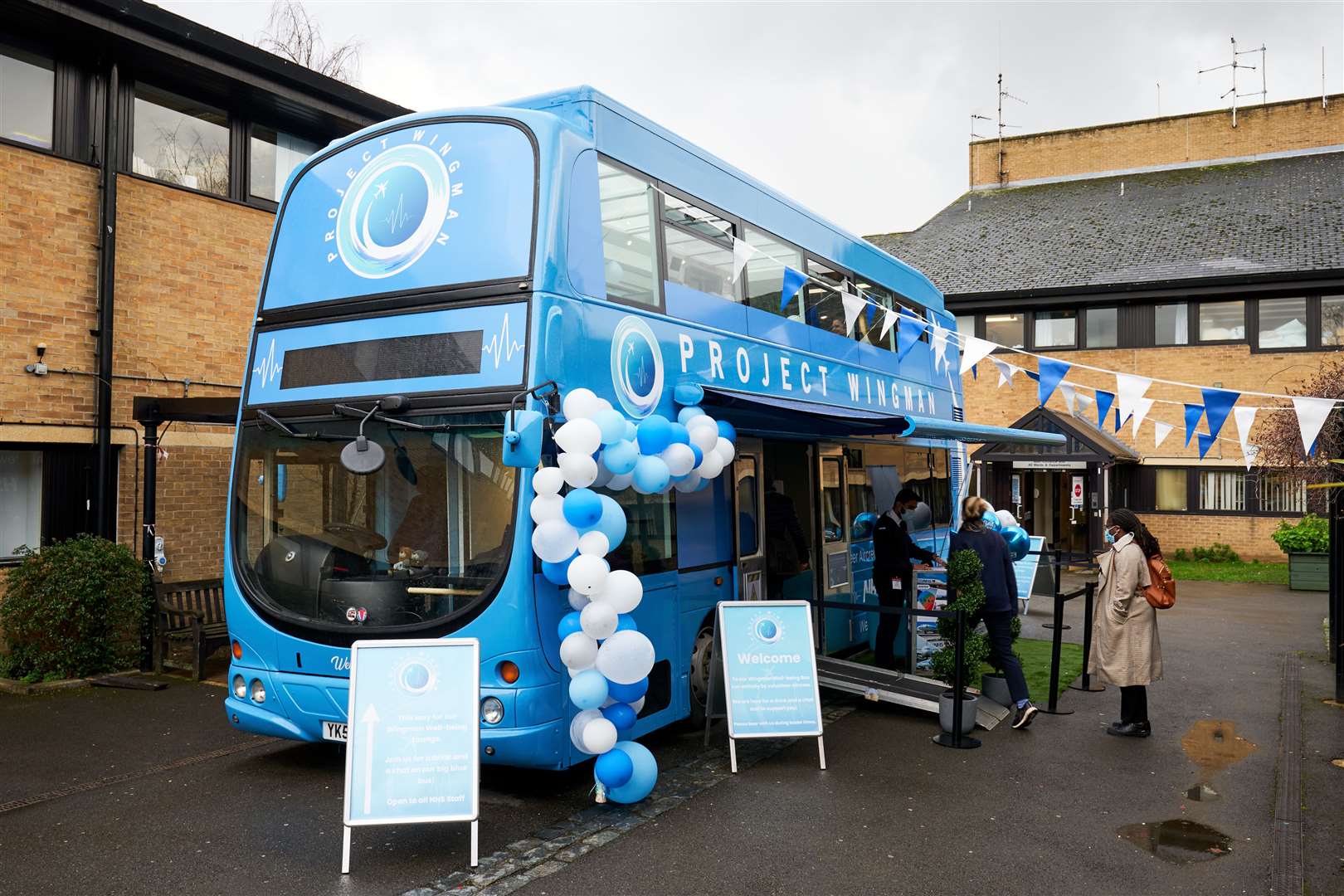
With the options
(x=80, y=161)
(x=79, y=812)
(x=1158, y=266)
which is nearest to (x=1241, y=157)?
(x=1158, y=266)

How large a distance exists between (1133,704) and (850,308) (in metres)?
4.20

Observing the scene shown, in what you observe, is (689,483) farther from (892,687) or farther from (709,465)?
(892,687)

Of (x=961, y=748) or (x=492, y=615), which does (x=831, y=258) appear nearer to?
(x=961, y=748)

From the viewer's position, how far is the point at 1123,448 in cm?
2317

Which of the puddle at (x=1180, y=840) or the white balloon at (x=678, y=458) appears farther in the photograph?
the white balloon at (x=678, y=458)

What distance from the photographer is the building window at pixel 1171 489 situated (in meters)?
23.1

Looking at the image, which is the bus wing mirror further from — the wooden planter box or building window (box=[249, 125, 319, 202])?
the wooden planter box

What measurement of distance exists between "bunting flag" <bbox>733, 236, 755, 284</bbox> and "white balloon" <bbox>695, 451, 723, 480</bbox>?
1.86 meters

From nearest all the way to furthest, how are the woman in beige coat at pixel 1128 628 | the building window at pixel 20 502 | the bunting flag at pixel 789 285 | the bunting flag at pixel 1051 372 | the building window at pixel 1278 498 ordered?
the woman in beige coat at pixel 1128 628
the bunting flag at pixel 789 285
the building window at pixel 20 502
the bunting flag at pixel 1051 372
the building window at pixel 1278 498

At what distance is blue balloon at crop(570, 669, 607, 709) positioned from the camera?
17.6 ft

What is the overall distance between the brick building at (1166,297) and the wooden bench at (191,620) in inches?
680

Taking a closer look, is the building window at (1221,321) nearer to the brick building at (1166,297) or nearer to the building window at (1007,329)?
the brick building at (1166,297)

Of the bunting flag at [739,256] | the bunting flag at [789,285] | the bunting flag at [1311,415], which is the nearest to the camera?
the bunting flag at [739,256]

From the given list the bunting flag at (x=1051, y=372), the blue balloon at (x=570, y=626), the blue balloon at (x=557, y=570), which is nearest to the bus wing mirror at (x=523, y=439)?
the blue balloon at (x=557, y=570)
